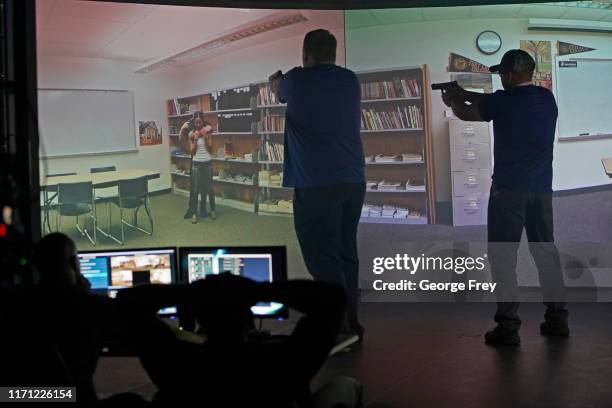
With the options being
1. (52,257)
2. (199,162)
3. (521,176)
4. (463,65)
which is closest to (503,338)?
(521,176)

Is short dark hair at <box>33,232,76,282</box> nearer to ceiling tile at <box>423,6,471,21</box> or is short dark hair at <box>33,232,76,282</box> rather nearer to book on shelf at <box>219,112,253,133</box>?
book on shelf at <box>219,112,253,133</box>

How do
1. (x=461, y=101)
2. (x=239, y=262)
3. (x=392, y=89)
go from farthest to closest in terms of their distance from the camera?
(x=392, y=89)
(x=461, y=101)
(x=239, y=262)

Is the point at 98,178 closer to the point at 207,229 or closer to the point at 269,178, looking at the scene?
the point at 207,229

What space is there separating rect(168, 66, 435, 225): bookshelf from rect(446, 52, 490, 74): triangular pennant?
35 cm

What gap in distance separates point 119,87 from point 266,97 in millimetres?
1139

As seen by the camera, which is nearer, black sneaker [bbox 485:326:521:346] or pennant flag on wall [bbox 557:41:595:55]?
black sneaker [bbox 485:326:521:346]

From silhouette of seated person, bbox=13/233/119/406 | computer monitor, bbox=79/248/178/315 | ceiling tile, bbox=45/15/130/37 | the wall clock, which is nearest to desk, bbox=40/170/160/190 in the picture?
ceiling tile, bbox=45/15/130/37

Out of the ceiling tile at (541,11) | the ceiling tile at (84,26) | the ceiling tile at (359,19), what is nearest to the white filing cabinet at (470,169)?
the ceiling tile at (541,11)

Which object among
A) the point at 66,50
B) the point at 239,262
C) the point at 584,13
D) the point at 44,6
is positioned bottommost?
the point at 239,262

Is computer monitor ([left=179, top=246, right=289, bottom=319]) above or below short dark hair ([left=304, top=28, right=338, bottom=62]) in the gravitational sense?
below

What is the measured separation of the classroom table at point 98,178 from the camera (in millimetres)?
6207

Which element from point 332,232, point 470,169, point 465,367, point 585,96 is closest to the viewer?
point 465,367

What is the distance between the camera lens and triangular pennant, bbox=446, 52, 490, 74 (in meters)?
6.11

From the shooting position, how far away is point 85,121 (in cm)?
630
